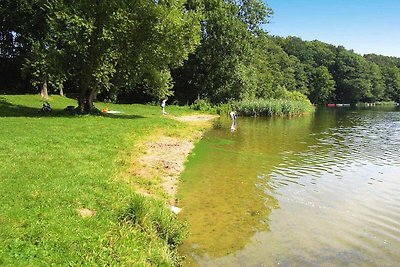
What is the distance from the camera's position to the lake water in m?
10.8

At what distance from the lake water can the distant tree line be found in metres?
13.5

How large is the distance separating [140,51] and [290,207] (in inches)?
965

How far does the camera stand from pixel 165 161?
69.1ft

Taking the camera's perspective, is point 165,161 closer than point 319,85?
Yes

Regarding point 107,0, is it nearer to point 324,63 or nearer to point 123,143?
point 123,143

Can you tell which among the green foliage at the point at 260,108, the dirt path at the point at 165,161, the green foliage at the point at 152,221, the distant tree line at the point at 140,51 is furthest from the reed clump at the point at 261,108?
the green foliage at the point at 152,221

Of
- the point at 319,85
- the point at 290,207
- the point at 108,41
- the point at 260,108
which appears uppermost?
the point at 108,41

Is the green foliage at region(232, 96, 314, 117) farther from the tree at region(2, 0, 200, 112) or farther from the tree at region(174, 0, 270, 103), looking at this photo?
the tree at region(2, 0, 200, 112)

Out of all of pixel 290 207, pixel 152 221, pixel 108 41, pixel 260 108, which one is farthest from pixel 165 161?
pixel 260 108

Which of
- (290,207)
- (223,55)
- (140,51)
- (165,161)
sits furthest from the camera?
(223,55)

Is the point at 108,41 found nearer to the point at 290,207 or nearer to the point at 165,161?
the point at 165,161

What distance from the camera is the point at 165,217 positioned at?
37.5ft

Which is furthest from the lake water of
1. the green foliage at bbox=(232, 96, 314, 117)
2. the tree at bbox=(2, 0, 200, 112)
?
the green foliage at bbox=(232, 96, 314, 117)

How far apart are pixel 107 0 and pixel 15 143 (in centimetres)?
1990
